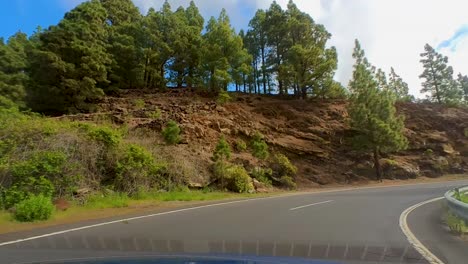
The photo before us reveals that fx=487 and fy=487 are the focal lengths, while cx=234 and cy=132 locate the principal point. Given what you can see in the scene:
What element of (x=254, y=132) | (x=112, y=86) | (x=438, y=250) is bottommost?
(x=438, y=250)

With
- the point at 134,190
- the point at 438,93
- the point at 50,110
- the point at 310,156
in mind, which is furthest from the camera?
the point at 438,93

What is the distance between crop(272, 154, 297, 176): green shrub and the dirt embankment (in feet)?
4.23

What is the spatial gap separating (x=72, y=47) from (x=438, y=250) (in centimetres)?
3241

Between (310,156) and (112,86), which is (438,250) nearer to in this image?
(310,156)

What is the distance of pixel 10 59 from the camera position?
35.1 metres

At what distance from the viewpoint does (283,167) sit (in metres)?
38.0

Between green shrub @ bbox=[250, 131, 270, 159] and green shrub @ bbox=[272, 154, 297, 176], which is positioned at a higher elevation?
green shrub @ bbox=[250, 131, 270, 159]

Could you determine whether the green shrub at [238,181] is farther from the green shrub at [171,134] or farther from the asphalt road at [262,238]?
the asphalt road at [262,238]

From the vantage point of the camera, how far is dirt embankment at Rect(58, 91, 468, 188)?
3562 centimetres

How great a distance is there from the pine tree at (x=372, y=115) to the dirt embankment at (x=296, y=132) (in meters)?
2.66

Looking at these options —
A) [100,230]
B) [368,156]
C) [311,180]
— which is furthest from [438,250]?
[368,156]

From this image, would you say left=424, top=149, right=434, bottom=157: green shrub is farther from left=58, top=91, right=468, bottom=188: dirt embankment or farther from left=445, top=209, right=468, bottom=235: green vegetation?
left=445, top=209, right=468, bottom=235: green vegetation

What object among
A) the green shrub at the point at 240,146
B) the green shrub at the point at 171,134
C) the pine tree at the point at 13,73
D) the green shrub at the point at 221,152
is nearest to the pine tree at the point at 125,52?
the pine tree at the point at 13,73

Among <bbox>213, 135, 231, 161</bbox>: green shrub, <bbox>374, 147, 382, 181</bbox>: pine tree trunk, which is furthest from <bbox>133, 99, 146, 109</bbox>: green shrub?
<bbox>374, 147, 382, 181</bbox>: pine tree trunk
